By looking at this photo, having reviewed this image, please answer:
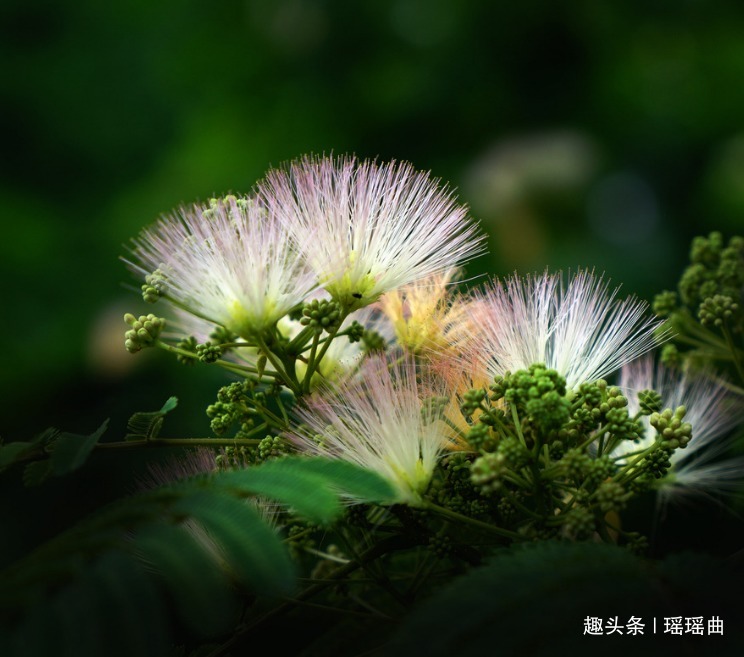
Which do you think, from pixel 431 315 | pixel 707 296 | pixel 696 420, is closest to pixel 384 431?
pixel 431 315

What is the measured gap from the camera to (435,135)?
204 inches

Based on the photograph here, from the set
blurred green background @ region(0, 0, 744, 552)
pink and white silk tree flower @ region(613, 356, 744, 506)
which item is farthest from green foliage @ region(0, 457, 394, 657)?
blurred green background @ region(0, 0, 744, 552)

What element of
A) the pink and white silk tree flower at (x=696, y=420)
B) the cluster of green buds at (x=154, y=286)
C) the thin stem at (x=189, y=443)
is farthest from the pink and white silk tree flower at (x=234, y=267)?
the pink and white silk tree flower at (x=696, y=420)

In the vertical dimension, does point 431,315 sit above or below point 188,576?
above

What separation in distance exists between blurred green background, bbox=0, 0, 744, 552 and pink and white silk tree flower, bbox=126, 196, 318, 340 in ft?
10.9

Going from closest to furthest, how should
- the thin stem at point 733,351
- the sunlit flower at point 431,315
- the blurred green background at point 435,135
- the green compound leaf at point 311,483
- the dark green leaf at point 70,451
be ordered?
the green compound leaf at point 311,483
the dark green leaf at point 70,451
the sunlit flower at point 431,315
the thin stem at point 733,351
the blurred green background at point 435,135

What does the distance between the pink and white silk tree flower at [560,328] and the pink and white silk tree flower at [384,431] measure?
15cm

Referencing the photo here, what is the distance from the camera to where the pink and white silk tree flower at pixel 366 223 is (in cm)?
146

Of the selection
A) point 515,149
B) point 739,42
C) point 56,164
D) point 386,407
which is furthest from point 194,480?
Answer: point 56,164

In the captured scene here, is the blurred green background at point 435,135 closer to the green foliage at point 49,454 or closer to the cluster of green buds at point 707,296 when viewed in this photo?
the cluster of green buds at point 707,296

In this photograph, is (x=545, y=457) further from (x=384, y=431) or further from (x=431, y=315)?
(x=431, y=315)

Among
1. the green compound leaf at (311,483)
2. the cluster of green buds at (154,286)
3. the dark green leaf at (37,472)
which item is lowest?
the green compound leaf at (311,483)

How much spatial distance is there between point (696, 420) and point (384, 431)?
2.62ft

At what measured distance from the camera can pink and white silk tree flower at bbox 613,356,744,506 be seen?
181cm
